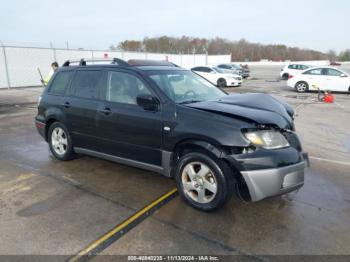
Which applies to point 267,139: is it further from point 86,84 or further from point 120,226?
point 86,84

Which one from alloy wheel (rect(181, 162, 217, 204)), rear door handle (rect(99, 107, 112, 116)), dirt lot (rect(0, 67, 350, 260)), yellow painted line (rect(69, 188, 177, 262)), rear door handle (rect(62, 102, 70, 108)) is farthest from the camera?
rear door handle (rect(62, 102, 70, 108))

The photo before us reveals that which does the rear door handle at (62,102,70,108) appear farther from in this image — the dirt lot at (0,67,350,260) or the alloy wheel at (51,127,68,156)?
the dirt lot at (0,67,350,260)

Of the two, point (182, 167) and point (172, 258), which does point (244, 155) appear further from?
point (172, 258)

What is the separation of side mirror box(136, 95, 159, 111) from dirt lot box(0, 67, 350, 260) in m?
1.18

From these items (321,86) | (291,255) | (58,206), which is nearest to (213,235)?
(291,255)

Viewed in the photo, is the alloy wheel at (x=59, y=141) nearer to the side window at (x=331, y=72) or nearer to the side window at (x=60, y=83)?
the side window at (x=60, y=83)

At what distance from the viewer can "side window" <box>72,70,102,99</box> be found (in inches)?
181

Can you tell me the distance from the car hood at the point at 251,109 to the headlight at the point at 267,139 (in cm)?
11

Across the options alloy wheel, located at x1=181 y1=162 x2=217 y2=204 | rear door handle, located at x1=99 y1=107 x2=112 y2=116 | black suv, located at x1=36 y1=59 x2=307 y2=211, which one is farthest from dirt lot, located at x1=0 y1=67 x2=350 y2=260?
rear door handle, located at x1=99 y1=107 x2=112 y2=116

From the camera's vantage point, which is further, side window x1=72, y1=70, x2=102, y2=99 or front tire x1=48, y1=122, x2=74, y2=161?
front tire x1=48, y1=122, x2=74, y2=161

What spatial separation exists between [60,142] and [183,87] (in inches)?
101

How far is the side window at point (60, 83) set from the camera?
5.15 m

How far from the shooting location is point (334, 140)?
22.5 feet

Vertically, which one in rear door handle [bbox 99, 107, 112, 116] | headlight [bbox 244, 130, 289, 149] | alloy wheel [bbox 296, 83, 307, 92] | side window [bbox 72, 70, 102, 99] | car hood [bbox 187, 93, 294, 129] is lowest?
alloy wheel [bbox 296, 83, 307, 92]
